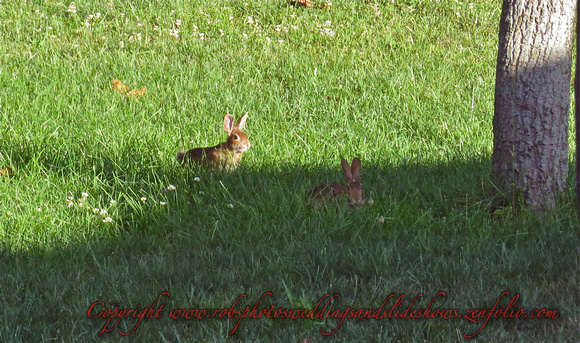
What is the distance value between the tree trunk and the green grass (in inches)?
8.4

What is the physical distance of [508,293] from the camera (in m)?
3.46

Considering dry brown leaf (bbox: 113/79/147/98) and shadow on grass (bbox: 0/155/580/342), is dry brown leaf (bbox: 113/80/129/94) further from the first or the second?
shadow on grass (bbox: 0/155/580/342)

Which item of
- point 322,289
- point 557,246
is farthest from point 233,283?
point 557,246

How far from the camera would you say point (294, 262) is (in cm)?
390

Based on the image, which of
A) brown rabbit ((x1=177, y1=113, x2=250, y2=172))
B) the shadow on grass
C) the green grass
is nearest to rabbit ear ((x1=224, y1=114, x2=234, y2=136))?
brown rabbit ((x1=177, y1=113, x2=250, y2=172))

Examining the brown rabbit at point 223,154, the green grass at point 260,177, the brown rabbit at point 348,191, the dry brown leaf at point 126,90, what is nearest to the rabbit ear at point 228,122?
the brown rabbit at point 223,154

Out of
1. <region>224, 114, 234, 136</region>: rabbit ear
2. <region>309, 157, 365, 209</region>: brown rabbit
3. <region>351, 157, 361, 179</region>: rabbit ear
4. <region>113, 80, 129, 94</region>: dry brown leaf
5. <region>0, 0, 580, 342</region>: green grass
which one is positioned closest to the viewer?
<region>0, 0, 580, 342</region>: green grass

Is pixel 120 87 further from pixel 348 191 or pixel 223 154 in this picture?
pixel 348 191

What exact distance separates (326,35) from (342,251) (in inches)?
213

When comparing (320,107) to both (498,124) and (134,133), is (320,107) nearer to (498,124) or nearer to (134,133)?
(134,133)

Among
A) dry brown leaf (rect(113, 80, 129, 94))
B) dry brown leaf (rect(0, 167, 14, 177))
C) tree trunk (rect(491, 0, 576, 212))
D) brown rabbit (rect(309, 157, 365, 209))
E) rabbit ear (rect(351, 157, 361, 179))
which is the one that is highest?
tree trunk (rect(491, 0, 576, 212))

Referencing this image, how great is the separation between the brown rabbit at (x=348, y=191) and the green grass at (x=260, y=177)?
12 cm

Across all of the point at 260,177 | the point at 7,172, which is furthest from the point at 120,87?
the point at 260,177

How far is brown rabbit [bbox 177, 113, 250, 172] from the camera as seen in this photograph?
17.7 ft
